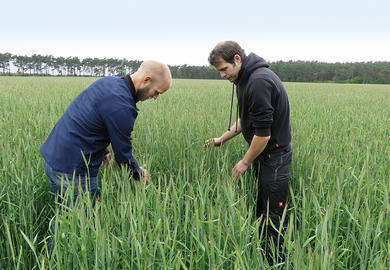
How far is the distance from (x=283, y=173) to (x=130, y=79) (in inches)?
56.6

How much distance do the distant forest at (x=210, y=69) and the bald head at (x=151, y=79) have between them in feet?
171

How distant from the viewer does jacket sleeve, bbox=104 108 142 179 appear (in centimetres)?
169

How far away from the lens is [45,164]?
5.97ft

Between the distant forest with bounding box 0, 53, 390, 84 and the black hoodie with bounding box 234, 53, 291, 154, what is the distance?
5198cm

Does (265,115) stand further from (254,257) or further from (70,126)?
(70,126)

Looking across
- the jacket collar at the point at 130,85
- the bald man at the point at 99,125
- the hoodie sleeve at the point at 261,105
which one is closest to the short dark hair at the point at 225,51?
the hoodie sleeve at the point at 261,105

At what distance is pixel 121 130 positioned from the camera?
1.71 m

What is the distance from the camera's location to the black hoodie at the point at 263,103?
6.46 feet

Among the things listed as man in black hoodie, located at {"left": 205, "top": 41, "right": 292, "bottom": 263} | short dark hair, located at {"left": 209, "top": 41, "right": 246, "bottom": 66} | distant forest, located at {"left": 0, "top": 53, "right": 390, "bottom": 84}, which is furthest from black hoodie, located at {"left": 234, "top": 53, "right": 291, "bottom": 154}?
distant forest, located at {"left": 0, "top": 53, "right": 390, "bottom": 84}

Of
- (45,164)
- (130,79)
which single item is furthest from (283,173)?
(45,164)

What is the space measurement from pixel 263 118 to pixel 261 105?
0.33 feet

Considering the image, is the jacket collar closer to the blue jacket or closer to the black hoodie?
the blue jacket

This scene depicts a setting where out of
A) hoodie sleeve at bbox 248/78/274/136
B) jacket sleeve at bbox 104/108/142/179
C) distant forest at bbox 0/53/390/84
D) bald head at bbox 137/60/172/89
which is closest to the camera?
jacket sleeve at bbox 104/108/142/179

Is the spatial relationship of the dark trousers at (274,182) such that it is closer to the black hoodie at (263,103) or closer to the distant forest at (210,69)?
the black hoodie at (263,103)
